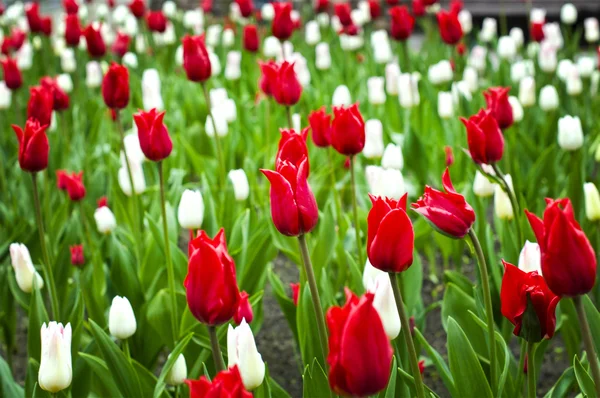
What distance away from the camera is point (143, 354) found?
6.81 feet

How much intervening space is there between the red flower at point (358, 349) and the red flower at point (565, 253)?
23 centimetres

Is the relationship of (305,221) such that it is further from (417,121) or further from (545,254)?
(417,121)

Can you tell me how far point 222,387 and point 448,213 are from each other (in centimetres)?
46

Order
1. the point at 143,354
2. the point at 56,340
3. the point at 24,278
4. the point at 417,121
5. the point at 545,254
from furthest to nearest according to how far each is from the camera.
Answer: the point at 417,121 → the point at 143,354 → the point at 24,278 → the point at 56,340 → the point at 545,254

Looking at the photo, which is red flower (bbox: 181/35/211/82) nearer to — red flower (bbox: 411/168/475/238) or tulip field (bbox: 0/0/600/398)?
tulip field (bbox: 0/0/600/398)

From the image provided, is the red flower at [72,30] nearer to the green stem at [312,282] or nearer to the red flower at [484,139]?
the red flower at [484,139]

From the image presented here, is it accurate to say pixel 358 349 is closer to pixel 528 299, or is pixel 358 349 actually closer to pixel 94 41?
pixel 528 299

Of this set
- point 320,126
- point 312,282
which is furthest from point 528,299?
point 320,126

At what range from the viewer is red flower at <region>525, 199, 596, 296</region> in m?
0.97

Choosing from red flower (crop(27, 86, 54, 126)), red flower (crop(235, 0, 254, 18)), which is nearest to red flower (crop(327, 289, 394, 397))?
red flower (crop(27, 86, 54, 126))

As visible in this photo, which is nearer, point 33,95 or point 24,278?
point 24,278

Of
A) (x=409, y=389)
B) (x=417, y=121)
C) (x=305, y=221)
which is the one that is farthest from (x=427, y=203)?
(x=417, y=121)

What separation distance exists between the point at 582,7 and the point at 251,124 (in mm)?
5190

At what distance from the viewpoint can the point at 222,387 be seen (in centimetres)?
90
